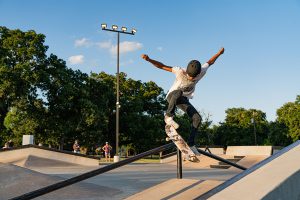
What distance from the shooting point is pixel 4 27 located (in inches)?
1356

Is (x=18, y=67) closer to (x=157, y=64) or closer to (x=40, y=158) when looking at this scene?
(x=40, y=158)

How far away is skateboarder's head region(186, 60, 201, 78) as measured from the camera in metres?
5.05

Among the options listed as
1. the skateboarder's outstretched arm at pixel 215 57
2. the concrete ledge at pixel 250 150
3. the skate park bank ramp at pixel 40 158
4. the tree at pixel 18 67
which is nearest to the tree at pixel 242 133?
the concrete ledge at pixel 250 150

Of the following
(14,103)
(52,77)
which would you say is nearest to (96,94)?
(52,77)

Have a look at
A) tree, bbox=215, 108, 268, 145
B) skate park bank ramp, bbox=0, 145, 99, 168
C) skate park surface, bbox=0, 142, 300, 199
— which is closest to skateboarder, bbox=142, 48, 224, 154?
skate park surface, bbox=0, 142, 300, 199

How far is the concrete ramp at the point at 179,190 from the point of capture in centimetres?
465

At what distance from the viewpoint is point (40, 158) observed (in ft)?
60.5

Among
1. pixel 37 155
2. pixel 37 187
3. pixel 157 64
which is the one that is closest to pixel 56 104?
pixel 37 155

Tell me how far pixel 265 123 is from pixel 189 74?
7708cm

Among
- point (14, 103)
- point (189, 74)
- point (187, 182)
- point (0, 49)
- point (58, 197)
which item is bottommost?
point (58, 197)

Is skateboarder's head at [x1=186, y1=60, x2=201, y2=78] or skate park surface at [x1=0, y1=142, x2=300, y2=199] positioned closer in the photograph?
skate park surface at [x1=0, y1=142, x2=300, y2=199]

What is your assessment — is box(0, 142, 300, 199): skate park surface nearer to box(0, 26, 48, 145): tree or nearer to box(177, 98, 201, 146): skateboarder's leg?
box(177, 98, 201, 146): skateboarder's leg

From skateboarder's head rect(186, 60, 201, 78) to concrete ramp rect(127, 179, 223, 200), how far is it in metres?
1.61

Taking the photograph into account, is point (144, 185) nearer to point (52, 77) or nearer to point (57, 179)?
point (57, 179)
